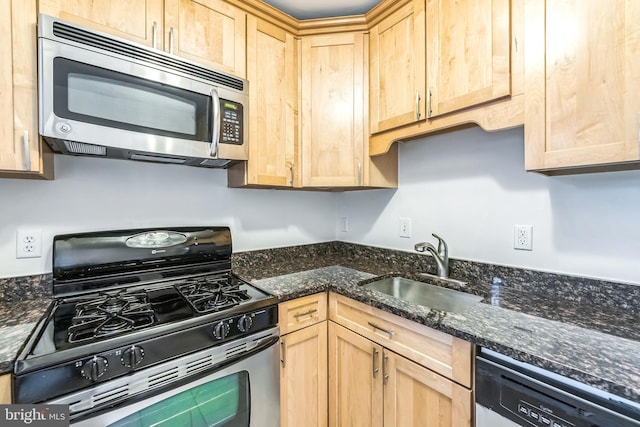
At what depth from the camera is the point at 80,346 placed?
85cm

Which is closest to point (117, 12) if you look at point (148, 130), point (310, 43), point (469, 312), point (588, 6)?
point (148, 130)

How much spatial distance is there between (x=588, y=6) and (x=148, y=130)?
162cm

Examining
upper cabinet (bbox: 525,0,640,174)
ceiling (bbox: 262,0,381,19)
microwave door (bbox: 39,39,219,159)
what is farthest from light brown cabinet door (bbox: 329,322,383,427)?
ceiling (bbox: 262,0,381,19)

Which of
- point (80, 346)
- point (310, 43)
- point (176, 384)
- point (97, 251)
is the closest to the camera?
point (80, 346)

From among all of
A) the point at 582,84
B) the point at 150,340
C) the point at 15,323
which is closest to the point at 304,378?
the point at 150,340

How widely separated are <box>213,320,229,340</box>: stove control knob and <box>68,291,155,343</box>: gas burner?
219mm

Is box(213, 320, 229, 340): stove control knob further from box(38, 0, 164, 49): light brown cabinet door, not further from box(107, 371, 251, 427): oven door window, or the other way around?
box(38, 0, 164, 49): light brown cabinet door

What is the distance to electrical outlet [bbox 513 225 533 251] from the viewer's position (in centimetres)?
134

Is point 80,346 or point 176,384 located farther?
point 176,384

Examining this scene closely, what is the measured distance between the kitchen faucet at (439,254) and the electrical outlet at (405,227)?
25 cm

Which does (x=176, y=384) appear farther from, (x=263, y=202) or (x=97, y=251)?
(x=263, y=202)

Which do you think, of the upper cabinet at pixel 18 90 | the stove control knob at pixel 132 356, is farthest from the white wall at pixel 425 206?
the stove control knob at pixel 132 356

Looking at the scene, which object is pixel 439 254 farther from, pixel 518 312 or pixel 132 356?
pixel 132 356

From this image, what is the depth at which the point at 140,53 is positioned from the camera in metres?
1.16
